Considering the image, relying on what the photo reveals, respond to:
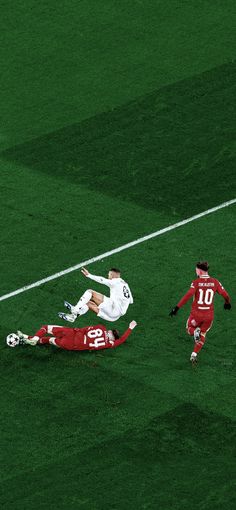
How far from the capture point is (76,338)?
2592 cm

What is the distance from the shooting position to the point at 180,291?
28.0m

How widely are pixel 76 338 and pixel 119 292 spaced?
5.10 ft

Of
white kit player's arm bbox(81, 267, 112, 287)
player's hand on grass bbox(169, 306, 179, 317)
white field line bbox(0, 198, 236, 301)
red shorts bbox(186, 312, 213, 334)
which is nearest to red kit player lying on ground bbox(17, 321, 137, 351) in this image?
player's hand on grass bbox(169, 306, 179, 317)

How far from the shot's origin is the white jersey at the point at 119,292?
26875 millimetres

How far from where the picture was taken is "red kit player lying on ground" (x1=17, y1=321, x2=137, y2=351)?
25953 millimetres

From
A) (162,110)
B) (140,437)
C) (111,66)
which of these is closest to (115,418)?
(140,437)

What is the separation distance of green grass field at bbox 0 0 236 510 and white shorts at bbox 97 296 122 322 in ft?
0.94

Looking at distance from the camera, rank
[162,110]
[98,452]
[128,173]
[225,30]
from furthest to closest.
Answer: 1. [225,30]
2. [162,110]
3. [128,173]
4. [98,452]

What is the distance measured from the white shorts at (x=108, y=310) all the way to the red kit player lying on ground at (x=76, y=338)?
829 millimetres

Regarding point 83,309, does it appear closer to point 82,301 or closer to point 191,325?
point 82,301

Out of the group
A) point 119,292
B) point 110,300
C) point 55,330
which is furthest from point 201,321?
point 55,330

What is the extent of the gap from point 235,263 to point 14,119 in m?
9.03

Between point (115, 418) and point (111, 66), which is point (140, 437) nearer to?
point (115, 418)

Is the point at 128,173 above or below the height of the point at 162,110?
below
